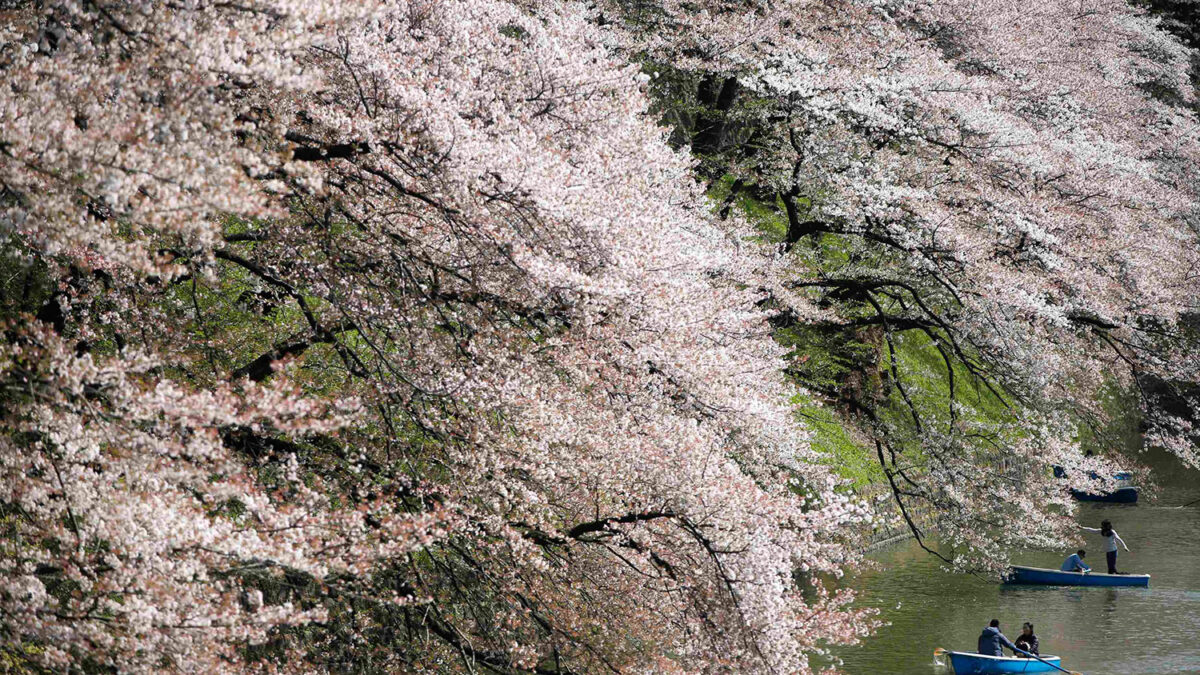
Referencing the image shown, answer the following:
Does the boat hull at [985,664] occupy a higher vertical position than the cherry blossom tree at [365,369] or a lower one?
lower

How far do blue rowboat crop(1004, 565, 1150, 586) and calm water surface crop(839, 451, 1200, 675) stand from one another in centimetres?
14

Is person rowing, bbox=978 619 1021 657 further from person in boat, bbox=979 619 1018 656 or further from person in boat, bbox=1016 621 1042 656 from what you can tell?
person in boat, bbox=1016 621 1042 656

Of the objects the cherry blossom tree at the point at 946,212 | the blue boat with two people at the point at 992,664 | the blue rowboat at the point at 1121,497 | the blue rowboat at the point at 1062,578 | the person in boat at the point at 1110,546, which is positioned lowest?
the blue rowboat at the point at 1121,497

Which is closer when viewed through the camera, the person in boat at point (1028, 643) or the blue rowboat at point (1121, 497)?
the person in boat at point (1028, 643)

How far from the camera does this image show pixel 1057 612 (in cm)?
1945

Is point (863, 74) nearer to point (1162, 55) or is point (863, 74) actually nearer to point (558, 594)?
point (558, 594)

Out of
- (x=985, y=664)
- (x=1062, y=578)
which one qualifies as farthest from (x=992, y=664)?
(x=1062, y=578)

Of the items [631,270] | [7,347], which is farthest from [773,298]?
[7,347]

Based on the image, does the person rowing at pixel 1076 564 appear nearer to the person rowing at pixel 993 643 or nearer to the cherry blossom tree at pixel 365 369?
the person rowing at pixel 993 643

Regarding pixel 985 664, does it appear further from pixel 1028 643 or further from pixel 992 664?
pixel 1028 643

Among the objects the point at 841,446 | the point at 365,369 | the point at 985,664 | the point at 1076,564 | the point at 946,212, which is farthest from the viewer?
the point at 1076,564

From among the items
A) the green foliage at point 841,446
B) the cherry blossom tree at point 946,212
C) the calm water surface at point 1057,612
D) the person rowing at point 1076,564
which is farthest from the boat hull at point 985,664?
the person rowing at point 1076,564

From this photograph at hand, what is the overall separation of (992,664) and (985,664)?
0.41 ft

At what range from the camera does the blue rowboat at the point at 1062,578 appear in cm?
2044
